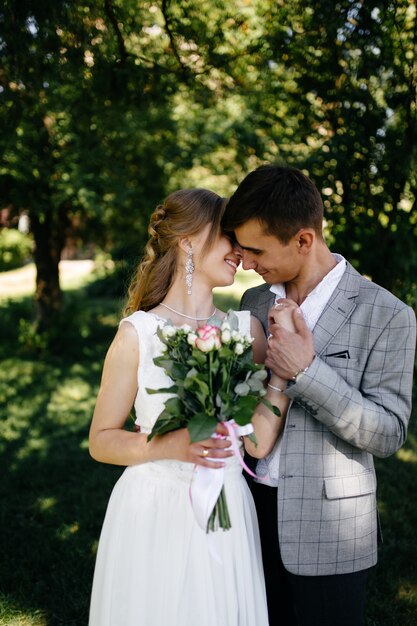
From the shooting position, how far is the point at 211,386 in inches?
77.6

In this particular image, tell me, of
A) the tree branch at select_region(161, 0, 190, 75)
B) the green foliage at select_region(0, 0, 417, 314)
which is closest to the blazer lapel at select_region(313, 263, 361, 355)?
the green foliage at select_region(0, 0, 417, 314)

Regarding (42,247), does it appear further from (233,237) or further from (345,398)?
(345,398)

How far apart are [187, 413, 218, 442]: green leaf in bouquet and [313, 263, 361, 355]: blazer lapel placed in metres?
0.63

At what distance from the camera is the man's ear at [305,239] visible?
7.99ft

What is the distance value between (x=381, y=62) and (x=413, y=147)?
539 millimetres

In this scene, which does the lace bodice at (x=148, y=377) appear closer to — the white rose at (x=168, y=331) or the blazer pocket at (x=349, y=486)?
the white rose at (x=168, y=331)

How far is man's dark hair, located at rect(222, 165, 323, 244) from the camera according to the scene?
2.41 metres

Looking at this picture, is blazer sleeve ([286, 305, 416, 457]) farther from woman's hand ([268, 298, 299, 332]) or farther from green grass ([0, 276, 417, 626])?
green grass ([0, 276, 417, 626])

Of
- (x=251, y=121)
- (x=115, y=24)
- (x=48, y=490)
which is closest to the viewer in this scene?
(x=115, y=24)

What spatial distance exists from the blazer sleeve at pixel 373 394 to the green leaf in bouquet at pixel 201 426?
414 mm

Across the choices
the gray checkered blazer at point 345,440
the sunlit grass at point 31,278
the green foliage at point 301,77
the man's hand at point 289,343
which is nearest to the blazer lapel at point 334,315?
the gray checkered blazer at point 345,440

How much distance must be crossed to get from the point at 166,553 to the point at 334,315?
1150mm

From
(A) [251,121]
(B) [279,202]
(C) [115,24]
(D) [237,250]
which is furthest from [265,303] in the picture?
(A) [251,121]

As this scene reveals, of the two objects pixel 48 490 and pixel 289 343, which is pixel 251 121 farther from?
pixel 48 490
